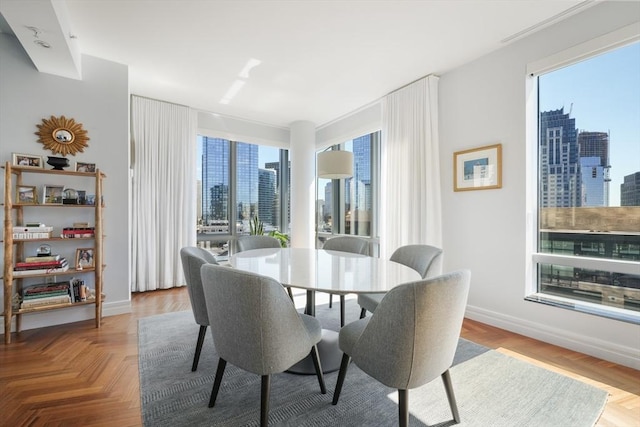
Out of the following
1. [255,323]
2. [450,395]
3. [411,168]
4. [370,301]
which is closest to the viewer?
[255,323]

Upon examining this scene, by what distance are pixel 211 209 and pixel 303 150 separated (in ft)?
6.52

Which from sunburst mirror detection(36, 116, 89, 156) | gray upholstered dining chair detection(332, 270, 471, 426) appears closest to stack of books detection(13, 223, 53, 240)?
sunburst mirror detection(36, 116, 89, 156)

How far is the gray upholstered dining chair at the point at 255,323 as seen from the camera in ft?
4.25

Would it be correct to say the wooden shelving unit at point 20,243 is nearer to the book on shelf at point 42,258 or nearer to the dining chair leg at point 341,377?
the book on shelf at point 42,258

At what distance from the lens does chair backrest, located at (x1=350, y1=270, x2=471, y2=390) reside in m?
Result: 1.20

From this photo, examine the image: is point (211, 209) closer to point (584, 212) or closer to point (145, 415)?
point (145, 415)

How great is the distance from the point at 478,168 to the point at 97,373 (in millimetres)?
3837

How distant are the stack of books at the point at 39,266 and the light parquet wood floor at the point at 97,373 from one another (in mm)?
600

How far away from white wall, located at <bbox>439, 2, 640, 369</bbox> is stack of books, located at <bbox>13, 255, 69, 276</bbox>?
408 centimetres

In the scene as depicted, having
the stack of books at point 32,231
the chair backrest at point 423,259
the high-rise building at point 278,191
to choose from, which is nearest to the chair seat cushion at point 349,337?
the chair backrest at point 423,259

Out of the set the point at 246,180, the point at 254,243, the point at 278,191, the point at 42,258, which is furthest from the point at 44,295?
the point at 278,191

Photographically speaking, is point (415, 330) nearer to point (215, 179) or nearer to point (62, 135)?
point (62, 135)

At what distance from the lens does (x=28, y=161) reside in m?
2.82

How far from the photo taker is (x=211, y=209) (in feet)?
17.4
